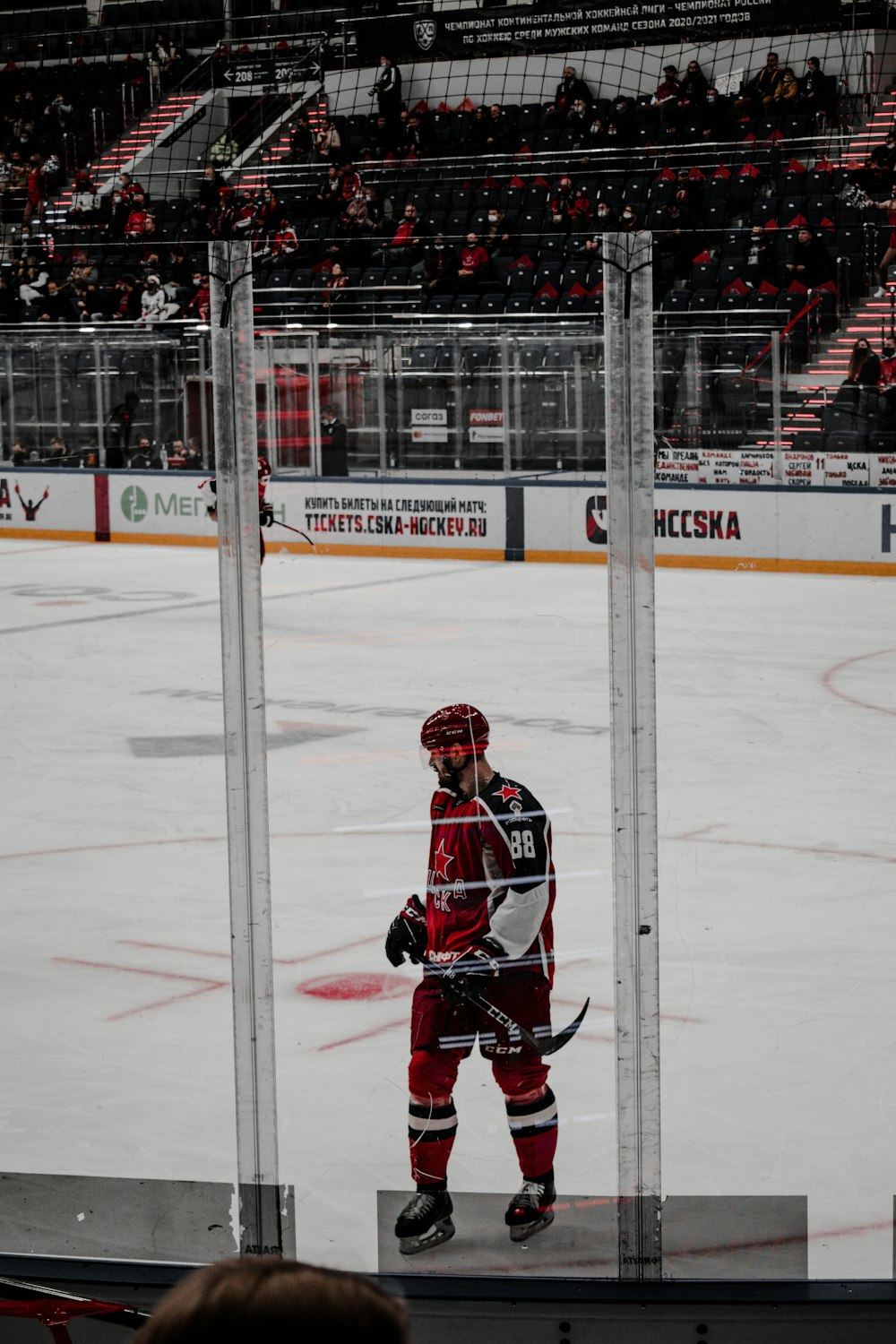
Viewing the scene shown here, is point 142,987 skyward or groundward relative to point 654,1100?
groundward

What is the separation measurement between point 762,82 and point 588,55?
305 cm

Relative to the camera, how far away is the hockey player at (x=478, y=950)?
8.98 feet

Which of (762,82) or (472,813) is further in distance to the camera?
(762,82)

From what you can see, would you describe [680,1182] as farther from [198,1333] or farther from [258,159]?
[258,159]

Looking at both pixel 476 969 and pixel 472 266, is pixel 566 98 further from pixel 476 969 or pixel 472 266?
pixel 476 969

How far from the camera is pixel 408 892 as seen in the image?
5.05 metres

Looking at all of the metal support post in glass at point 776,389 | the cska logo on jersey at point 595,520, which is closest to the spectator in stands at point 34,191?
the cska logo on jersey at point 595,520

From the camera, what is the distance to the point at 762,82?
61.1ft

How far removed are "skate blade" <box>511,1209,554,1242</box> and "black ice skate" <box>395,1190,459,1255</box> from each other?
0.10m

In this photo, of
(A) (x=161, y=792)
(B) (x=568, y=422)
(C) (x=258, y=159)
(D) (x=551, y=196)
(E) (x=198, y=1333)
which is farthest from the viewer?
(C) (x=258, y=159)

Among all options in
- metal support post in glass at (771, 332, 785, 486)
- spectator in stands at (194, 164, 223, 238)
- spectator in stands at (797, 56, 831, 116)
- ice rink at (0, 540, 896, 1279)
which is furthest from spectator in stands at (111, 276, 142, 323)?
spectator in stands at (797, 56, 831, 116)

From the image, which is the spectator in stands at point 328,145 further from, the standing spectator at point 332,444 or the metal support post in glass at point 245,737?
the metal support post in glass at point 245,737

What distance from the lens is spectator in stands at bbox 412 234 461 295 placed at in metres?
15.6

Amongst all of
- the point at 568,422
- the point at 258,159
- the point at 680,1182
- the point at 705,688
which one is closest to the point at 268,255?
the point at 680,1182
